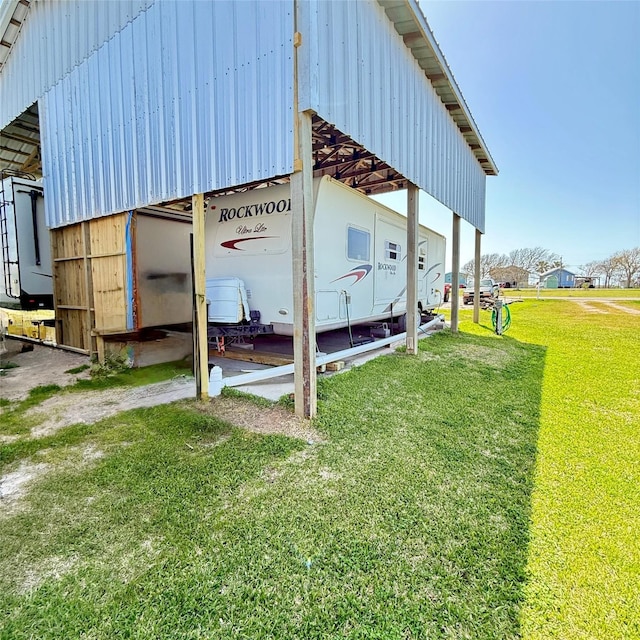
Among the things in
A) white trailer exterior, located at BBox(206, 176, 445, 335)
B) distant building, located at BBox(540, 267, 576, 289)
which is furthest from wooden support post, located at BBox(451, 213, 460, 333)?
distant building, located at BBox(540, 267, 576, 289)

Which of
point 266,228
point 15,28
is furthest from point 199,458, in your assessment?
point 15,28

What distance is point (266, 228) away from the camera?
5562mm

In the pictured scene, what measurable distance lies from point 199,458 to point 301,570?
1.51 metres

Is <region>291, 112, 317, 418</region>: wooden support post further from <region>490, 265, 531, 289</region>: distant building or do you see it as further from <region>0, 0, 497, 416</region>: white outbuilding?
<region>490, 265, 531, 289</region>: distant building

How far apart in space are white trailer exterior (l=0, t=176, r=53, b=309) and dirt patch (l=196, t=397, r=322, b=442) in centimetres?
603

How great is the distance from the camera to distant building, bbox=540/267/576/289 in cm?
7376

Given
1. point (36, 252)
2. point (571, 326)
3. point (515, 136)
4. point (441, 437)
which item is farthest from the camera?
point (515, 136)

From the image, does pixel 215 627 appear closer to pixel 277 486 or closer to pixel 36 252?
pixel 277 486

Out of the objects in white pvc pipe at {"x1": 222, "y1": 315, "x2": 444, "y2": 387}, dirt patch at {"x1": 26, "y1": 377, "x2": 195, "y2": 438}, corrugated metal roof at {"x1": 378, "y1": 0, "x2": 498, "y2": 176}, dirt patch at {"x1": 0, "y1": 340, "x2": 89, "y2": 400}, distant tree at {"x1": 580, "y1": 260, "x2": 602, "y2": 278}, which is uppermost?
corrugated metal roof at {"x1": 378, "y1": 0, "x2": 498, "y2": 176}

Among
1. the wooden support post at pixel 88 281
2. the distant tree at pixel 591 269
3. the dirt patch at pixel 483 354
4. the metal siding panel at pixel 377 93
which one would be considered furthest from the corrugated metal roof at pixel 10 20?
the distant tree at pixel 591 269

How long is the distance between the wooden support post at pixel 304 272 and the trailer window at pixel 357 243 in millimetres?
2382

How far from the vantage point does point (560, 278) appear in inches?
3024

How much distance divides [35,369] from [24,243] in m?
3.02

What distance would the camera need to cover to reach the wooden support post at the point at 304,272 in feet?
12.2
